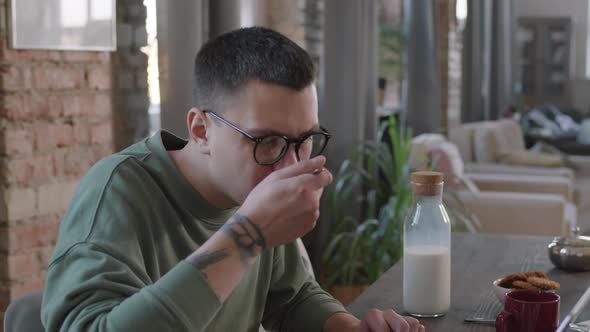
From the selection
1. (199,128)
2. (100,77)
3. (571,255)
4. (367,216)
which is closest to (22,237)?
(100,77)

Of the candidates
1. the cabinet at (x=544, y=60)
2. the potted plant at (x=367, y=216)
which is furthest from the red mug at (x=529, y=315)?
the cabinet at (x=544, y=60)

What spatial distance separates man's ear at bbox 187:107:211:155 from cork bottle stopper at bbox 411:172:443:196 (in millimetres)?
373

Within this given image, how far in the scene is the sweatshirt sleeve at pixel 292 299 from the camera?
146 centimetres

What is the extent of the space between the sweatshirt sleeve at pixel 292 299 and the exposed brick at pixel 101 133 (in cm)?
83

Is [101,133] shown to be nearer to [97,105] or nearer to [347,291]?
[97,105]

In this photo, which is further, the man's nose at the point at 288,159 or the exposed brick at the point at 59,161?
the exposed brick at the point at 59,161

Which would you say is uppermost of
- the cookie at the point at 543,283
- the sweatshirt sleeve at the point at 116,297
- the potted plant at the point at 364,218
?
the sweatshirt sleeve at the point at 116,297

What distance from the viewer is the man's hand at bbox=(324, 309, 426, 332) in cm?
127

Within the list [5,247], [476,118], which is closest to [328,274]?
[5,247]

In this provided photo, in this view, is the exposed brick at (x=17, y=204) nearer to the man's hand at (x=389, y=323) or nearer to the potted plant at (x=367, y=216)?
the man's hand at (x=389, y=323)

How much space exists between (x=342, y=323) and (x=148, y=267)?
375 millimetres

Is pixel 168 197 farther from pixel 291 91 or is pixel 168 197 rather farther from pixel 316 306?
pixel 316 306

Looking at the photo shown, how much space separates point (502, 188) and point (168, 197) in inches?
141

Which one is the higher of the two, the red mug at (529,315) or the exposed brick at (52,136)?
the exposed brick at (52,136)
